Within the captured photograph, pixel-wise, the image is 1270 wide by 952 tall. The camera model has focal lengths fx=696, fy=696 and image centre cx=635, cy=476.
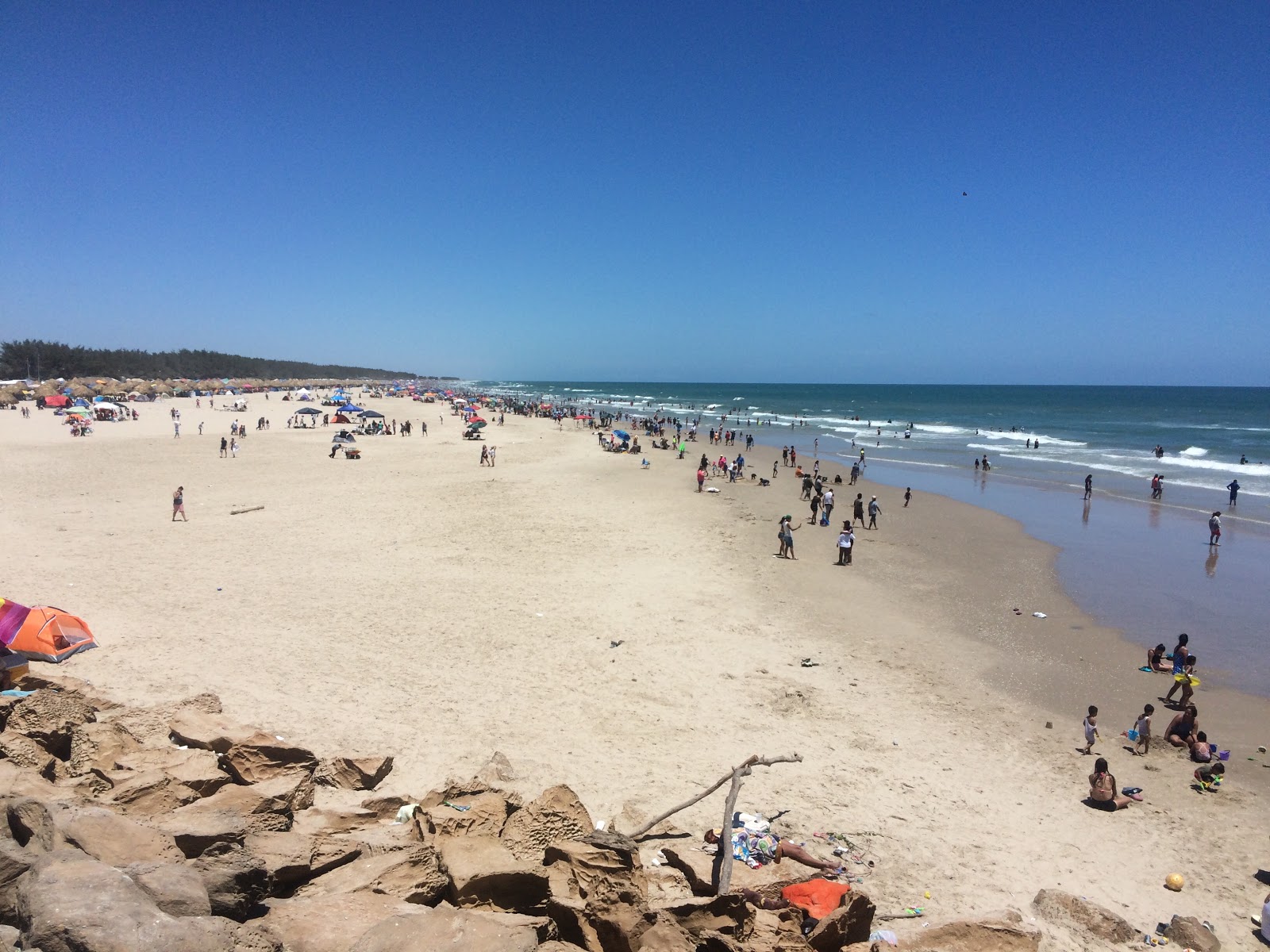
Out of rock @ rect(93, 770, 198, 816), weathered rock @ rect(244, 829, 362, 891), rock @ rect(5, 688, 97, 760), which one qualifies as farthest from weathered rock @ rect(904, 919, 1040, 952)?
rock @ rect(5, 688, 97, 760)

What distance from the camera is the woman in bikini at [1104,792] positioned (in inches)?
298

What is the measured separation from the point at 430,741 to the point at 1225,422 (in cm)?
8875

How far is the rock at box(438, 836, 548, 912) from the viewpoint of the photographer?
438cm

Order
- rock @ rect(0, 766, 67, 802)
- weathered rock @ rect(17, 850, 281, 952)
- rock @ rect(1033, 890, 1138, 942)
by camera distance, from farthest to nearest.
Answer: rock @ rect(1033, 890, 1138, 942) < rock @ rect(0, 766, 67, 802) < weathered rock @ rect(17, 850, 281, 952)

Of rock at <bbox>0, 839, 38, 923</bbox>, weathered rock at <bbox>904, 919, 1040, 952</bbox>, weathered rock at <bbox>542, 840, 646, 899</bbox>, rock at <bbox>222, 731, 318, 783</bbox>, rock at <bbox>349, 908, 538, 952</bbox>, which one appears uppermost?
rock at <bbox>0, 839, 38, 923</bbox>

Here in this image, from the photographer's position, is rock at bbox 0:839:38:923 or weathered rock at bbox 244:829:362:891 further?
weathered rock at bbox 244:829:362:891

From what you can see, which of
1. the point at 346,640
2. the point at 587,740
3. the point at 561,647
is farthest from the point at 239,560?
the point at 587,740

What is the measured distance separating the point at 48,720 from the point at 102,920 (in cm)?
403

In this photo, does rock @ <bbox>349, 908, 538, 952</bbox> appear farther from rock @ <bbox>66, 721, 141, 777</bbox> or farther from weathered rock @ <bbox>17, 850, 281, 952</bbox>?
rock @ <bbox>66, 721, 141, 777</bbox>

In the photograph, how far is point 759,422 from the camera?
73188mm

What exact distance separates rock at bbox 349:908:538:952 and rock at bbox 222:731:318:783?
3.00m

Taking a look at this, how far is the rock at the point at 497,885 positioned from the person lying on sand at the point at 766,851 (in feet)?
6.94

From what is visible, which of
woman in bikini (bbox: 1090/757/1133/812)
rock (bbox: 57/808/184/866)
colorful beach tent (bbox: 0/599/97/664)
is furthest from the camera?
colorful beach tent (bbox: 0/599/97/664)

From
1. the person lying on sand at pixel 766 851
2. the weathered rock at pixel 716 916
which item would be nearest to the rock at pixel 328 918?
the weathered rock at pixel 716 916
